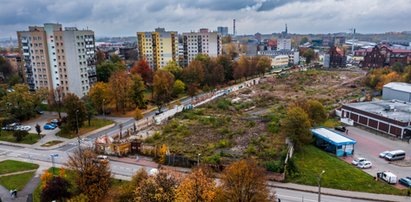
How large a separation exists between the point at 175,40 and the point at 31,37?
52.5 metres

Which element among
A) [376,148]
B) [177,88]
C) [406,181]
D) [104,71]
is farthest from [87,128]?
[406,181]

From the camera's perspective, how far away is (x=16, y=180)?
98.4ft

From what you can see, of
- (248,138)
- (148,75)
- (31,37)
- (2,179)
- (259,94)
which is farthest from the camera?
(148,75)

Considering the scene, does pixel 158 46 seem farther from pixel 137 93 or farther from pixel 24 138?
pixel 24 138

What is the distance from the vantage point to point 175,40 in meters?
106

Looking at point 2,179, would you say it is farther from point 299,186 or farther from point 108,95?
point 299,186

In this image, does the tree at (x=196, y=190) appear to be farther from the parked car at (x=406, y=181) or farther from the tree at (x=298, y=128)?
the parked car at (x=406, y=181)

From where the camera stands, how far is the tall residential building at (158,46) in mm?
103438

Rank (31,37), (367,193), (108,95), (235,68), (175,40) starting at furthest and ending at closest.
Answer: (175,40), (235,68), (31,37), (108,95), (367,193)

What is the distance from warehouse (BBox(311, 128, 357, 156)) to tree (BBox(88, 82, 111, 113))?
35.2 metres

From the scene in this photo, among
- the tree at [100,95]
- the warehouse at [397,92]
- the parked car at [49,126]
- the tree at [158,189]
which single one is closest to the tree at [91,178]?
the tree at [158,189]

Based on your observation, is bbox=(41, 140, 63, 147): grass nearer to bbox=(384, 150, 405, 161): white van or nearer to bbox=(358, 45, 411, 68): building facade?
bbox=(384, 150, 405, 161): white van

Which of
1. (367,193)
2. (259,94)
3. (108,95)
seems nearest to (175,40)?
(259,94)

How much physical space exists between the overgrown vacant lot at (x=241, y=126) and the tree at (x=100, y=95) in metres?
13.4
